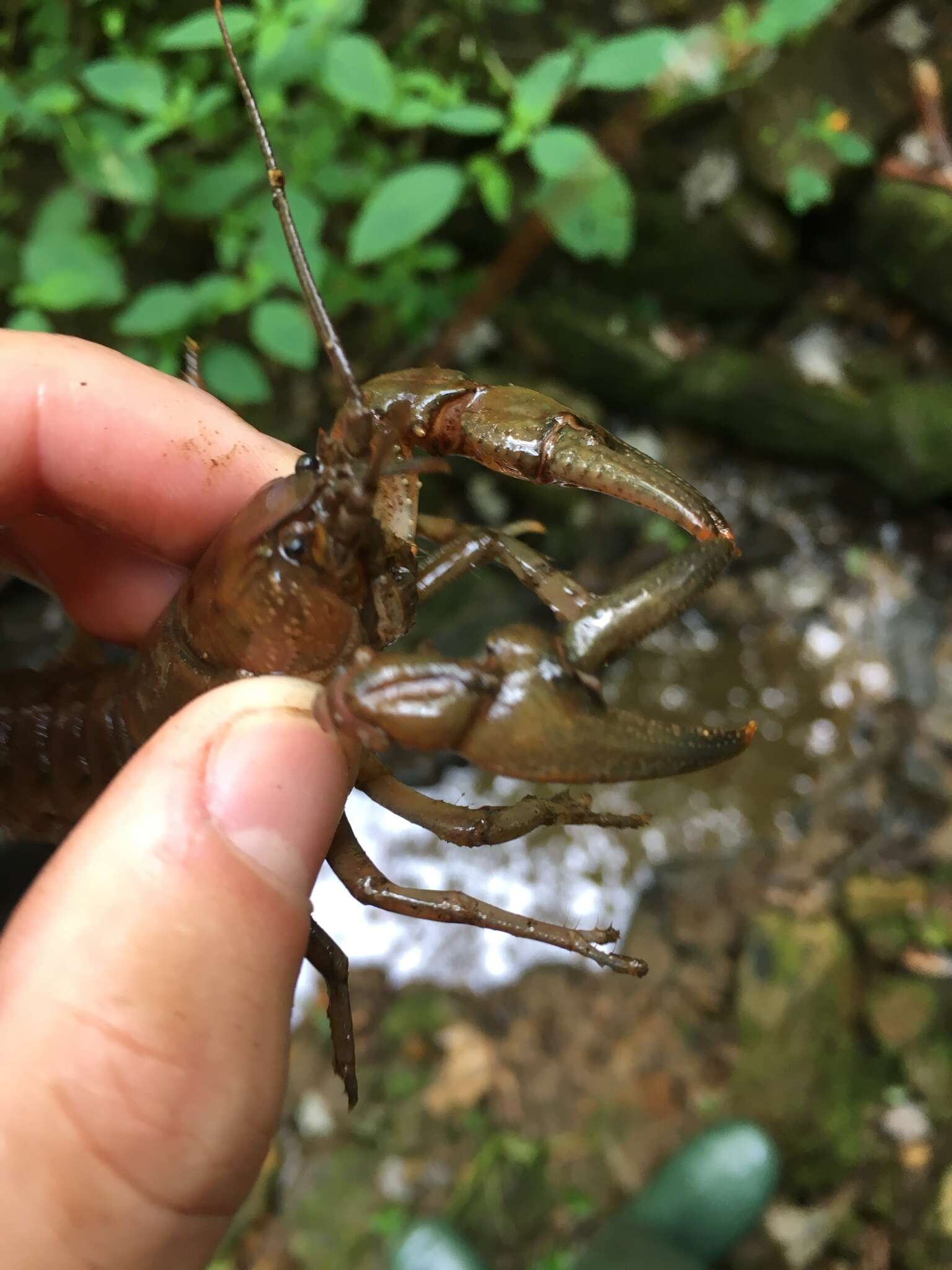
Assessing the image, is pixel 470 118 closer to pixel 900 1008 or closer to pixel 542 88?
pixel 542 88

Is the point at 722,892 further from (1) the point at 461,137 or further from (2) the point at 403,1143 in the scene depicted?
(1) the point at 461,137

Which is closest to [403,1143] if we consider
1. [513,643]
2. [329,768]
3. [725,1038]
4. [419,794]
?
[725,1038]

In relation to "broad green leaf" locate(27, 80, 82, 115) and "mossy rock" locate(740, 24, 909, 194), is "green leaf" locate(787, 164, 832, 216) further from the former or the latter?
"broad green leaf" locate(27, 80, 82, 115)

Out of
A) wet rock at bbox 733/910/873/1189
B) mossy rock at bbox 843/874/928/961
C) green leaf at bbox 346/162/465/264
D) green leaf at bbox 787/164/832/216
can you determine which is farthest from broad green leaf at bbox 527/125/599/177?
mossy rock at bbox 843/874/928/961

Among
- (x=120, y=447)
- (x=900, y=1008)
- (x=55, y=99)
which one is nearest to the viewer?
(x=120, y=447)

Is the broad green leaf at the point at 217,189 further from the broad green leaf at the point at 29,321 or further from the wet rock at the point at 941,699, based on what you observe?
the wet rock at the point at 941,699

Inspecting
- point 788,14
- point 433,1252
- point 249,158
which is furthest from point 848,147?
point 433,1252
